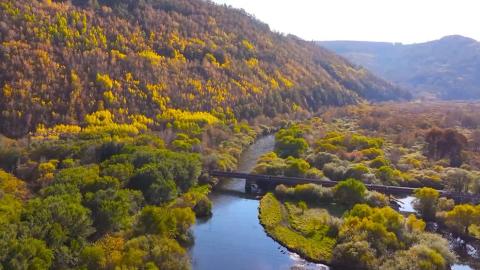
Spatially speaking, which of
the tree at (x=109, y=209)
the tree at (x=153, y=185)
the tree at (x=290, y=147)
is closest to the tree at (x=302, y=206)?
the tree at (x=153, y=185)

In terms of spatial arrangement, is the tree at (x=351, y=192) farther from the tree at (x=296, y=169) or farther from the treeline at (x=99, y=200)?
the treeline at (x=99, y=200)

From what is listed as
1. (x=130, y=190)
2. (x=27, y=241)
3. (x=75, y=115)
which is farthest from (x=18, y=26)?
(x=27, y=241)

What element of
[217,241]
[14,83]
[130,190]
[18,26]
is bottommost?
[217,241]

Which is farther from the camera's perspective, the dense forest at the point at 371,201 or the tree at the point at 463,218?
the tree at the point at 463,218

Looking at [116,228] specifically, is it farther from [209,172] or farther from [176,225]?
[209,172]

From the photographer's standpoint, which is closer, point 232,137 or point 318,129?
point 232,137

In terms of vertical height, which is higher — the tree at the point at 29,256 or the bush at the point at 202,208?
the tree at the point at 29,256

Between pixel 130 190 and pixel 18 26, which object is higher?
pixel 18 26
